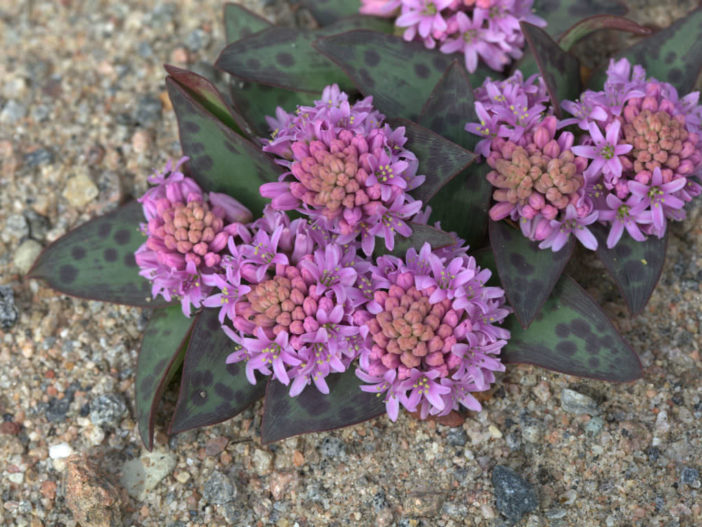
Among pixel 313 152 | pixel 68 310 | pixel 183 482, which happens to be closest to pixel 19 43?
pixel 68 310

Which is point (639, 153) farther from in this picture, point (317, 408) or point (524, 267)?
point (317, 408)

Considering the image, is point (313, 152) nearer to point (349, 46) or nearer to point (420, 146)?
point (420, 146)

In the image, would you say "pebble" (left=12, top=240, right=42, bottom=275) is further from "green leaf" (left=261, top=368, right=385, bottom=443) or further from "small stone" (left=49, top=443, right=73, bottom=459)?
"green leaf" (left=261, top=368, right=385, bottom=443)

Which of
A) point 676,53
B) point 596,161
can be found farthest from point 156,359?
point 676,53

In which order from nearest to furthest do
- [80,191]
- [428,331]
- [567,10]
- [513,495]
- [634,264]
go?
[428,331] → [513,495] → [634,264] → [567,10] → [80,191]

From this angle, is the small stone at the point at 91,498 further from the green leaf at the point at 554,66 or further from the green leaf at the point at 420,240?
the green leaf at the point at 554,66

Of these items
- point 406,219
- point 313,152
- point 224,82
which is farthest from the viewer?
point 224,82

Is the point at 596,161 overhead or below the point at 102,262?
overhead
